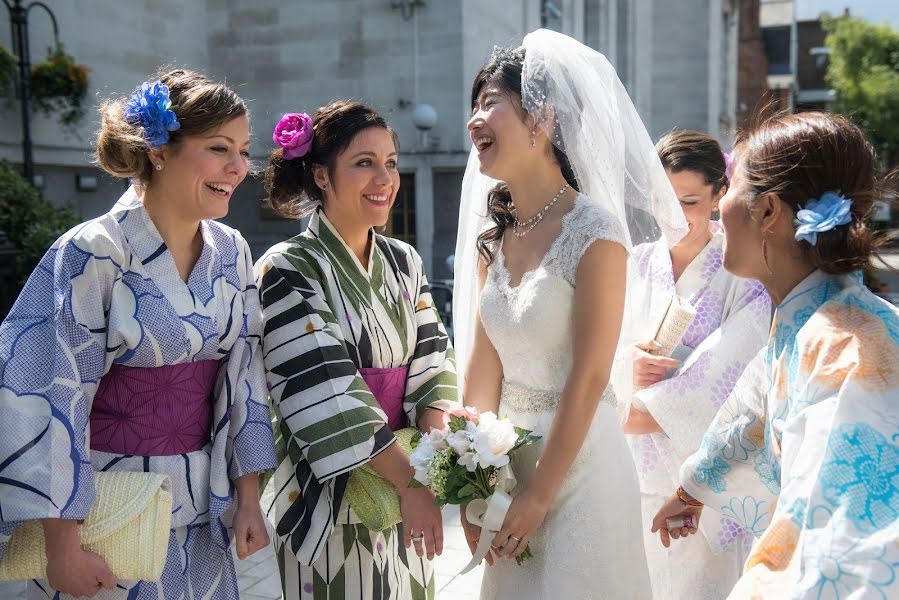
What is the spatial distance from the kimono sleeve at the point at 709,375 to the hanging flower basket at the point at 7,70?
6488 millimetres

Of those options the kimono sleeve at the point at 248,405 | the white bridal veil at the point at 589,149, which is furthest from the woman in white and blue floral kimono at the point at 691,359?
the kimono sleeve at the point at 248,405

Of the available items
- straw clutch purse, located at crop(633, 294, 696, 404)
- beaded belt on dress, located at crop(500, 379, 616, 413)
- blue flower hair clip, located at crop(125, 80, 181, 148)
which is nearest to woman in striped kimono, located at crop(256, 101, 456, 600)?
beaded belt on dress, located at crop(500, 379, 616, 413)

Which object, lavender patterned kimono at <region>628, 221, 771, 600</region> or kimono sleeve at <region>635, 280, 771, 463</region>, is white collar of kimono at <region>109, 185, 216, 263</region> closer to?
lavender patterned kimono at <region>628, 221, 771, 600</region>

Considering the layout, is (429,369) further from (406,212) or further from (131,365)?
(406,212)

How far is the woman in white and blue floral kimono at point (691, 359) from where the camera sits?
2.42 meters

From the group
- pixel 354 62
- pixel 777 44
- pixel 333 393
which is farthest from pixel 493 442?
pixel 777 44

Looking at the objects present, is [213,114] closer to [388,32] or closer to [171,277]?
[171,277]

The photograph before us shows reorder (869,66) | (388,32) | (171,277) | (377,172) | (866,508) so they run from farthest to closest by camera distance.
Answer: (869,66), (388,32), (377,172), (171,277), (866,508)

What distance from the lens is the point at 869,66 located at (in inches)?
1492

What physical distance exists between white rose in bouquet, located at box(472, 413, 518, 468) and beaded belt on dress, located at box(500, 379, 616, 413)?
19cm

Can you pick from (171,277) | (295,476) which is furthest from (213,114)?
(295,476)

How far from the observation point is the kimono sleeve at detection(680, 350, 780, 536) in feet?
5.73

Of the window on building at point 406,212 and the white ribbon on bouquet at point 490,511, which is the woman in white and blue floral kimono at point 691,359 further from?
the window on building at point 406,212

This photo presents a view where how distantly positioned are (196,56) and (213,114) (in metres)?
9.23
